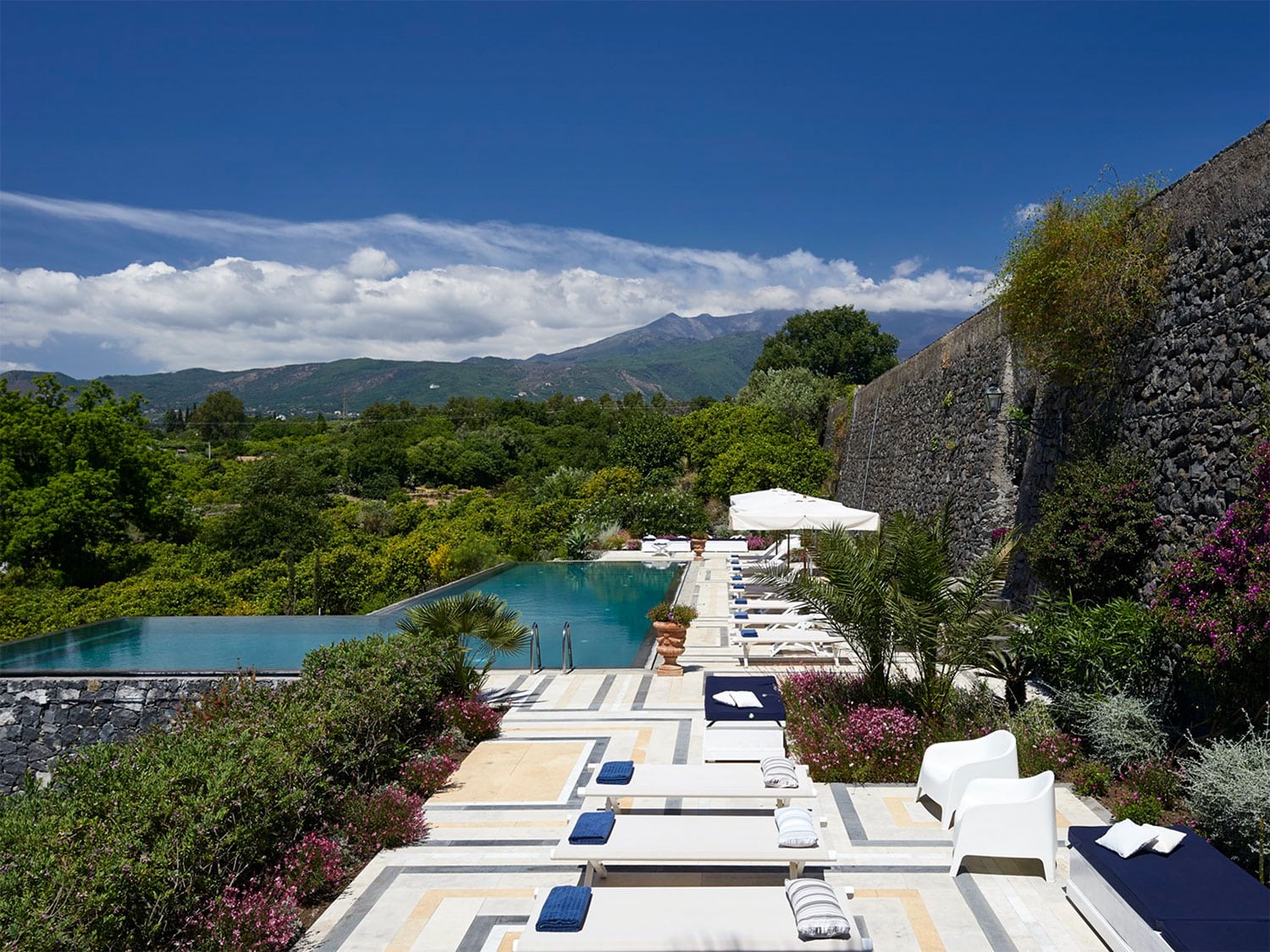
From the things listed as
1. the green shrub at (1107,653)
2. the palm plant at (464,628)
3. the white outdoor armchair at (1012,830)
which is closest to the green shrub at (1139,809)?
the white outdoor armchair at (1012,830)

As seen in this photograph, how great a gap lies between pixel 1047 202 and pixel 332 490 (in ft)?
124

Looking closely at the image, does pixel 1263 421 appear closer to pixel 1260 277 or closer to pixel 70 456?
pixel 1260 277

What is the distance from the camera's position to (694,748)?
6703 millimetres

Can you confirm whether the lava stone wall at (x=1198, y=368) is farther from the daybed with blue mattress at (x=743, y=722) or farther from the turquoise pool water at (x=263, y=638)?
the turquoise pool water at (x=263, y=638)

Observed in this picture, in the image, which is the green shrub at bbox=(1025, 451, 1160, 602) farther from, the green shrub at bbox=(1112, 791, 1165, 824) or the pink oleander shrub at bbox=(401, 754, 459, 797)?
the pink oleander shrub at bbox=(401, 754, 459, 797)

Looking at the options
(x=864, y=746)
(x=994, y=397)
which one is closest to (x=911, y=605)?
(x=864, y=746)

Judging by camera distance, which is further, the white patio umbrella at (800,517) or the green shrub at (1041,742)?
the white patio umbrella at (800,517)

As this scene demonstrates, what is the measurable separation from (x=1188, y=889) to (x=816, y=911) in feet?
5.14

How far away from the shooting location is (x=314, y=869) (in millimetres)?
4355

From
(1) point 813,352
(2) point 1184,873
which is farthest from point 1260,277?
(1) point 813,352

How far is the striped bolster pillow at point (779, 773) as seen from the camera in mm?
5113

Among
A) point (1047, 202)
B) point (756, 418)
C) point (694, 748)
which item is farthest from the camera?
point (756, 418)

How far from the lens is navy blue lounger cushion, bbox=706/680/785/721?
6945 millimetres

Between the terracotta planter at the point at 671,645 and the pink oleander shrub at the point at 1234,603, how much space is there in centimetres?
485
